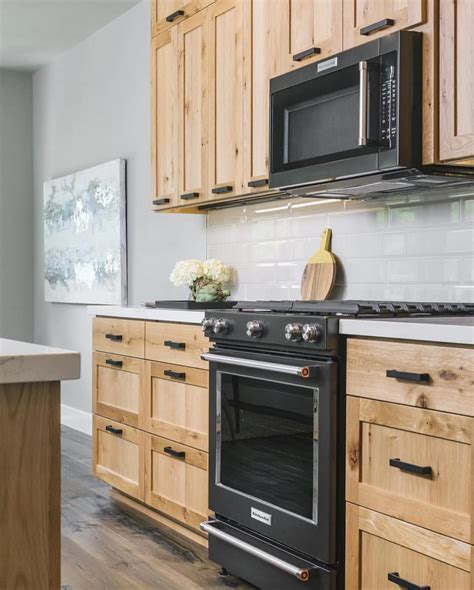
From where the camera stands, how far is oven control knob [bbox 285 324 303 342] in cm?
248

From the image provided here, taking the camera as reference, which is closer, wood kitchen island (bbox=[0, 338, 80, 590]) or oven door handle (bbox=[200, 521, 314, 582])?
wood kitchen island (bbox=[0, 338, 80, 590])

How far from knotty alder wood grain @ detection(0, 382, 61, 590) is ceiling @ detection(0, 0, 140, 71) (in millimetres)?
4113

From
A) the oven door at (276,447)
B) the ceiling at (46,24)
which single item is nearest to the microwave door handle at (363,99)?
the oven door at (276,447)

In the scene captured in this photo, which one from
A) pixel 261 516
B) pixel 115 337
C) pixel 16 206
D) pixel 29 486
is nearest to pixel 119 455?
pixel 115 337

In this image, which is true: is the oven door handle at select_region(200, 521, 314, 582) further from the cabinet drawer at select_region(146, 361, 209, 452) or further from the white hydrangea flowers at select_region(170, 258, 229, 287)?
the white hydrangea flowers at select_region(170, 258, 229, 287)

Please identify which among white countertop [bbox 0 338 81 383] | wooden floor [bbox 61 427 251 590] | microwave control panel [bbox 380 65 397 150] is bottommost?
wooden floor [bbox 61 427 251 590]

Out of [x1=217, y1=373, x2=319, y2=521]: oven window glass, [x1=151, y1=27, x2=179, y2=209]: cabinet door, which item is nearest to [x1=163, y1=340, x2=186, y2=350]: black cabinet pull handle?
[x1=217, y1=373, x2=319, y2=521]: oven window glass

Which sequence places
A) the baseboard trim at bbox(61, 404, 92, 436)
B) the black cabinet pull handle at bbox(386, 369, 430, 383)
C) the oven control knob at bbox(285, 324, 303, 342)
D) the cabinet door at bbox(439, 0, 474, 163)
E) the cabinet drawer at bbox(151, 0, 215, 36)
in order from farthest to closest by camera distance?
the baseboard trim at bbox(61, 404, 92, 436)
the cabinet drawer at bbox(151, 0, 215, 36)
the oven control knob at bbox(285, 324, 303, 342)
the cabinet door at bbox(439, 0, 474, 163)
the black cabinet pull handle at bbox(386, 369, 430, 383)

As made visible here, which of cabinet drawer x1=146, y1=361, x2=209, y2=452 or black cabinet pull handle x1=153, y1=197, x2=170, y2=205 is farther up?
black cabinet pull handle x1=153, y1=197, x2=170, y2=205

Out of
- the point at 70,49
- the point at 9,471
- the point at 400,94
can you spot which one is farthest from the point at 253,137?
the point at 70,49

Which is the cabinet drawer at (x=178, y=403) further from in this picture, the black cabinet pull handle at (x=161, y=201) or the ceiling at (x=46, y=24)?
the ceiling at (x=46, y=24)

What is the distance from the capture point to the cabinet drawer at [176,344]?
10.4ft

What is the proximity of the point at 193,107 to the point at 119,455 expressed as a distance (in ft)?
5.49

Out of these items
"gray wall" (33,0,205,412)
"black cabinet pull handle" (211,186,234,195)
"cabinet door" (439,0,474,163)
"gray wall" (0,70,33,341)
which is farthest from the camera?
"gray wall" (0,70,33,341)
